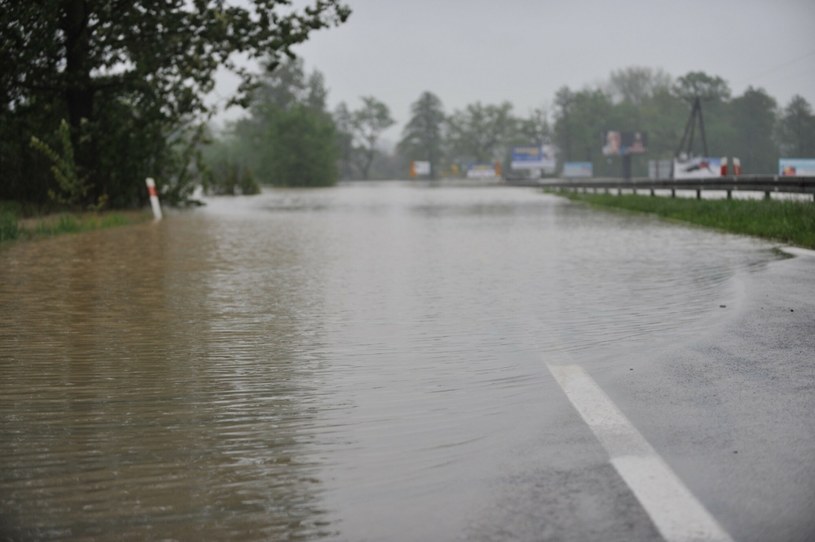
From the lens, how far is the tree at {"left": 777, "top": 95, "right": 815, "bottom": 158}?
128 meters

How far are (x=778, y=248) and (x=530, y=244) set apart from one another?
391cm

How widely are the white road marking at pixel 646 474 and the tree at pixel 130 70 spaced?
22.5m

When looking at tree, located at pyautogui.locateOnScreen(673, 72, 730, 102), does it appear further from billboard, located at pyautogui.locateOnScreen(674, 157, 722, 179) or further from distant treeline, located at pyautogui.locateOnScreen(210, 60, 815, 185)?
billboard, located at pyautogui.locateOnScreen(674, 157, 722, 179)

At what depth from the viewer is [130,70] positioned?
2748cm

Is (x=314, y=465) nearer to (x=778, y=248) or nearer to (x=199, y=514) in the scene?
(x=199, y=514)

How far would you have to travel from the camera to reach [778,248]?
589 inches

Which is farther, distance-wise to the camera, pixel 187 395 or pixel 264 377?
pixel 264 377

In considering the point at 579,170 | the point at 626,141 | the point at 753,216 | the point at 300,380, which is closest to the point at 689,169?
the point at 626,141

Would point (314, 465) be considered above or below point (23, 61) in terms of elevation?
below

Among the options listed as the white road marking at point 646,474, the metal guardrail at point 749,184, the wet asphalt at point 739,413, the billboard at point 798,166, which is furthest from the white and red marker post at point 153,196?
the billboard at point 798,166

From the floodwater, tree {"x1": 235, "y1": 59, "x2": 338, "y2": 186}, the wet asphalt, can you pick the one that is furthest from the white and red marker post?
tree {"x1": 235, "y1": 59, "x2": 338, "y2": 186}

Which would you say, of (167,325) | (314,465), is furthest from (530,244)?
(314,465)

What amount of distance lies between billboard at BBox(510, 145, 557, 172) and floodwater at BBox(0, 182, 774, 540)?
158831 mm

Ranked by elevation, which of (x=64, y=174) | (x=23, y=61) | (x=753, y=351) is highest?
(x=23, y=61)
